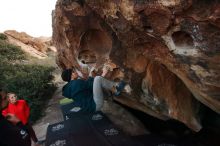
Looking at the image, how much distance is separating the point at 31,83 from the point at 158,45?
27.4 ft

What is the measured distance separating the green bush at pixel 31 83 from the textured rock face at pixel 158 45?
4171mm

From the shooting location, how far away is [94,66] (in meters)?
7.88

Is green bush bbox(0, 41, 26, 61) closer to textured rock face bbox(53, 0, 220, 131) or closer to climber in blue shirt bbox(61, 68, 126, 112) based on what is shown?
textured rock face bbox(53, 0, 220, 131)

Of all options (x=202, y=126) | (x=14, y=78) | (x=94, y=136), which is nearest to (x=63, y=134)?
(x=94, y=136)

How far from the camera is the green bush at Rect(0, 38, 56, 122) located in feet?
38.4

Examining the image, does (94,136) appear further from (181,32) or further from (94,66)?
(181,32)

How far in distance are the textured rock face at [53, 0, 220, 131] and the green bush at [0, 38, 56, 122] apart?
13.7ft

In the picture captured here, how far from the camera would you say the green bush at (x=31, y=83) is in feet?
38.4

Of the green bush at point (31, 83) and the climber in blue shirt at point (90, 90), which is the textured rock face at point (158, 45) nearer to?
the climber in blue shirt at point (90, 90)

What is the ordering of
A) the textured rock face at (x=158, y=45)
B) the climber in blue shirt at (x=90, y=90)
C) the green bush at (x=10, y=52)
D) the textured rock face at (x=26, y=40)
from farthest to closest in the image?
the textured rock face at (x=26, y=40)
the green bush at (x=10, y=52)
the climber in blue shirt at (x=90, y=90)
the textured rock face at (x=158, y=45)

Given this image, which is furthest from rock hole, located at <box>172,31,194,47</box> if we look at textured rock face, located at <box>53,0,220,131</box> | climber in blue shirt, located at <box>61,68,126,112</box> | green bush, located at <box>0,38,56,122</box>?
green bush, located at <box>0,38,56,122</box>

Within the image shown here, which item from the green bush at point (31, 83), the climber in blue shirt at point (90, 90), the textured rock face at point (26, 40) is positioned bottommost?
the green bush at point (31, 83)

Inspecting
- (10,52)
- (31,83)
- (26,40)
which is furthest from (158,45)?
(26,40)

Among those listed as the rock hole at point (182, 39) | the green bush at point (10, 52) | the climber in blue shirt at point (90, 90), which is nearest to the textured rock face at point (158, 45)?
the rock hole at point (182, 39)
